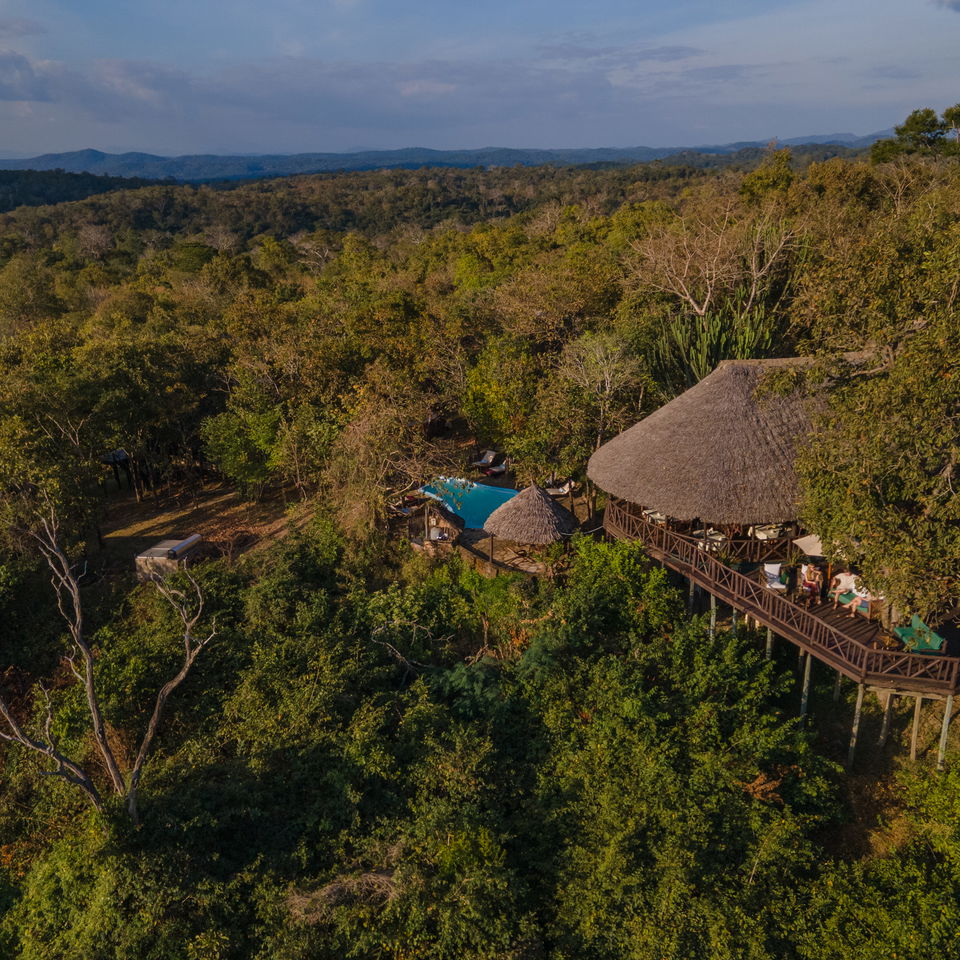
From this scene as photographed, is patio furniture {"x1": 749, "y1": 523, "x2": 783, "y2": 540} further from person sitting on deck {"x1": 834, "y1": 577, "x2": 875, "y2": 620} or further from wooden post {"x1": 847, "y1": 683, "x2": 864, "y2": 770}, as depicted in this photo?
wooden post {"x1": 847, "y1": 683, "x2": 864, "y2": 770}

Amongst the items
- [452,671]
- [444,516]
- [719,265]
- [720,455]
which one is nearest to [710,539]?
[720,455]

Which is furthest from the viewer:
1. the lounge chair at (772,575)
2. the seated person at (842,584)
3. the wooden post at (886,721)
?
the lounge chair at (772,575)

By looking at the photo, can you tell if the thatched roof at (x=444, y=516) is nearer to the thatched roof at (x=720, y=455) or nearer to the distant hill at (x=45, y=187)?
the thatched roof at (x=720, y=455)

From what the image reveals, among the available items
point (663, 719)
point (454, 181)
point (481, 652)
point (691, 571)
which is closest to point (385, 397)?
point (481, 652)

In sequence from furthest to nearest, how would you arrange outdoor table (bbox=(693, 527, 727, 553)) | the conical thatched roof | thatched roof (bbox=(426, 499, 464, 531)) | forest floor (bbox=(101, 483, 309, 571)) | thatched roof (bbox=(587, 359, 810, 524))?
forest floor (bbox=(101, 483, 309, 571))
thatched roof (bbox=(426, 499, 464, 531))
the conical thatched roof
outdoor table (bbox=(693, 527, 727, 553))
thatched roof (bbox=(587, 359, 810, 524))

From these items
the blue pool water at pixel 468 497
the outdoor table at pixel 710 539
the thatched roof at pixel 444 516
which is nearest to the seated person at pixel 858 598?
the outdoor table at pixel 710 539

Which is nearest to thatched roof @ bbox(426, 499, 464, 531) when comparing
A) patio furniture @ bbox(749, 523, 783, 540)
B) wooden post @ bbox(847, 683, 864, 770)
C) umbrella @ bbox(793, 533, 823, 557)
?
patio furniture @ bbox(749, 523, 783, 540)

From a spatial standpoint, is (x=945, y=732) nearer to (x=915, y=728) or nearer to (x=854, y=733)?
(x=915, y=728)

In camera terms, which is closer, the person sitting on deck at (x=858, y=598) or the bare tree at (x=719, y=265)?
the person sitting on deck at (x=858, y=598)
